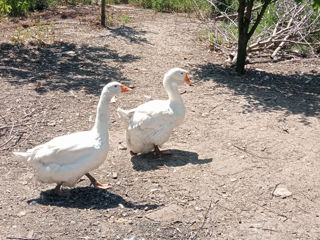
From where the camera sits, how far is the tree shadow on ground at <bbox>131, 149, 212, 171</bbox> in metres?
5.24

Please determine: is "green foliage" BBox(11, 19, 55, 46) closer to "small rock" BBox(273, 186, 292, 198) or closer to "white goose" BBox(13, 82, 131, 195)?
"white goose" BBox(13, 82, 131, 195)

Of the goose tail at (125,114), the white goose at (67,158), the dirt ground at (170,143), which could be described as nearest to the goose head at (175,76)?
the goose tail at (125,114)

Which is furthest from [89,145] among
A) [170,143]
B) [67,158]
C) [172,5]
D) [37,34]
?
[172,5]

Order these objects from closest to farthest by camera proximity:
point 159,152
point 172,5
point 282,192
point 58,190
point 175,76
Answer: point 58,190 < point 282,192 < point 159,152 < point 175,76 < point 172,5

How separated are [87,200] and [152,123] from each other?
4.64 feet

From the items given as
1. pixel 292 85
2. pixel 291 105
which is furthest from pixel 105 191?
pixel 292 85

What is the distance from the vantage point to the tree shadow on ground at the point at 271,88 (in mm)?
6816

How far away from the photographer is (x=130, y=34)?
10.8 m

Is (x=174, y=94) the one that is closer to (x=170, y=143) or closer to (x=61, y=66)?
(x=170, y=143)

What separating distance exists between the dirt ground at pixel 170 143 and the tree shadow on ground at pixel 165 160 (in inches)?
1.0

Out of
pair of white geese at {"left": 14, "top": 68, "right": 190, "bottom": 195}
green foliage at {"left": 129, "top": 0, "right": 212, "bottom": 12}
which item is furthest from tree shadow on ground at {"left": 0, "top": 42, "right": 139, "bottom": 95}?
green foliage at {"left": 129, "top": 0, "right": 212, "bottom": 12}

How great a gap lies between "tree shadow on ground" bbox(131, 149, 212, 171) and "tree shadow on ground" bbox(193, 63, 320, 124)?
1.79 m

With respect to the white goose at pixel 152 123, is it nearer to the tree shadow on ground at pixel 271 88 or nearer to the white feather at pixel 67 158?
the white feather at pixel 67 158

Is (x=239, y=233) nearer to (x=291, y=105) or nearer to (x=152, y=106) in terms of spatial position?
(x=152, y=106)
